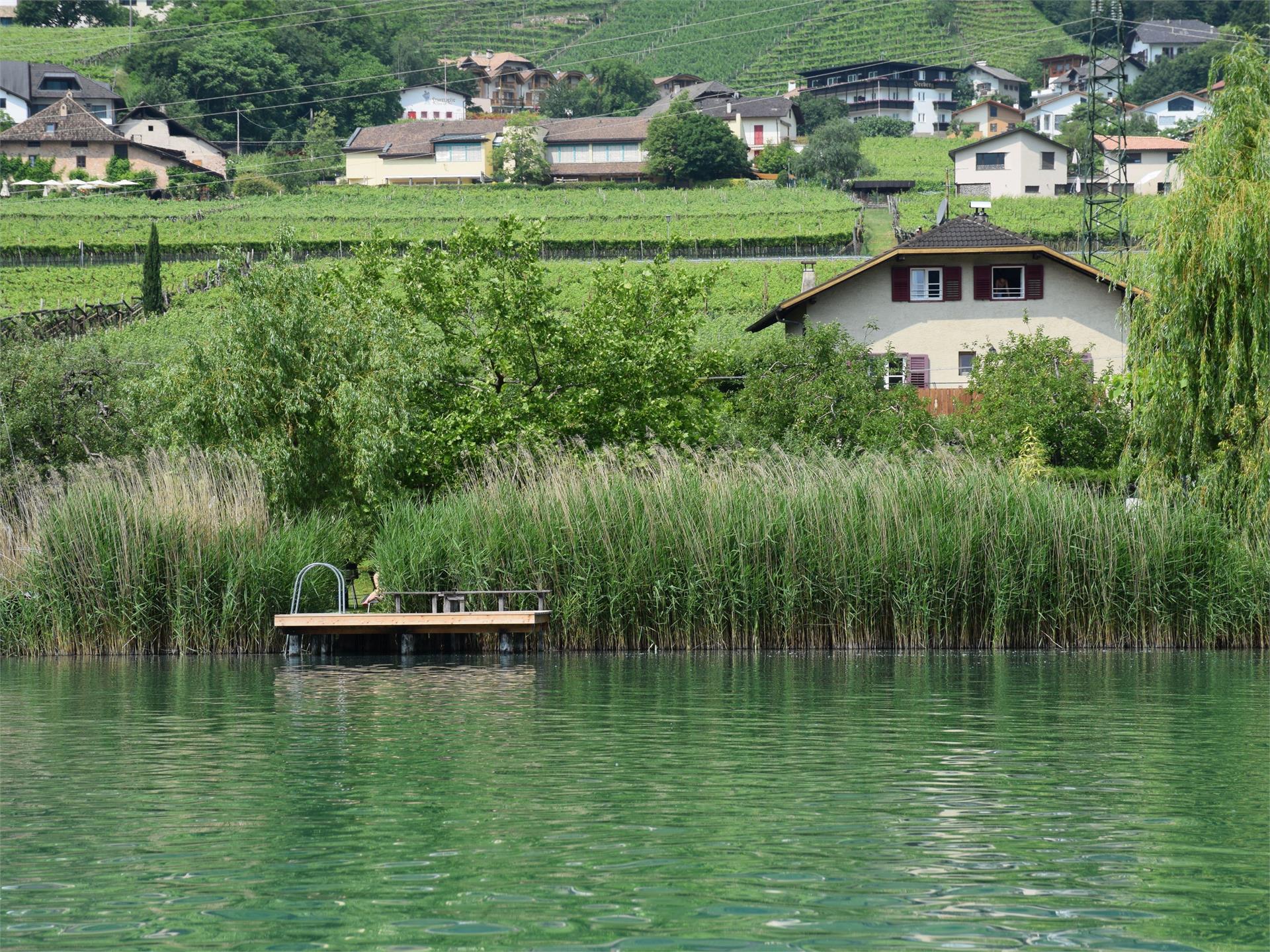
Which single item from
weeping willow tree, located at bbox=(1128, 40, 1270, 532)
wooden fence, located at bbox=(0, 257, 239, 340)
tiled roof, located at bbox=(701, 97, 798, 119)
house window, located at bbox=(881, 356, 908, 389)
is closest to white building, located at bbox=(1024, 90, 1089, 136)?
tiled roof, located at bbox=(701, 97, 798, 119)

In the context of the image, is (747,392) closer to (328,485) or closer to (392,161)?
(328,485)

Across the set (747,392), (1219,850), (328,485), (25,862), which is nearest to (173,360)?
(328,485)

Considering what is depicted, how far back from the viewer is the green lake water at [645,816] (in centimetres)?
949

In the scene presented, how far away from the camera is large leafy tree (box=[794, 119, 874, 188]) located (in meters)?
137

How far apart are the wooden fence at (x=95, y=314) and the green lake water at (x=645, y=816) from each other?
2930 centimetres

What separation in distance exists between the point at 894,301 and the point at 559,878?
47278 mm

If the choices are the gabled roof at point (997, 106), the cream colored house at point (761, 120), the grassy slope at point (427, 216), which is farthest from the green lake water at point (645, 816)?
the gabled roof at point (997, 106)

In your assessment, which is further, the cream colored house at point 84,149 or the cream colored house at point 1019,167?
the cream colored house at point 84,149

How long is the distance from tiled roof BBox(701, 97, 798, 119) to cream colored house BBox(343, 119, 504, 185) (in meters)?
27.2

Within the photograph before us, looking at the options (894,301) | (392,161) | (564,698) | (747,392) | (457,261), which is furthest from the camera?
(392,161)

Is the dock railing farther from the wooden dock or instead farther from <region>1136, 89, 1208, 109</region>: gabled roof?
<region>1136, 89, 1208, 109</region>: gabled roof

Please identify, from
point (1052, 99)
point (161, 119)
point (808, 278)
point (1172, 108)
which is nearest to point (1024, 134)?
point (1172, 108)

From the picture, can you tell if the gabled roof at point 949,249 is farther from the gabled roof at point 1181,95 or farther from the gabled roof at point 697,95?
the gabled roof at point 697,95

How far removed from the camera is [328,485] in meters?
32.1
